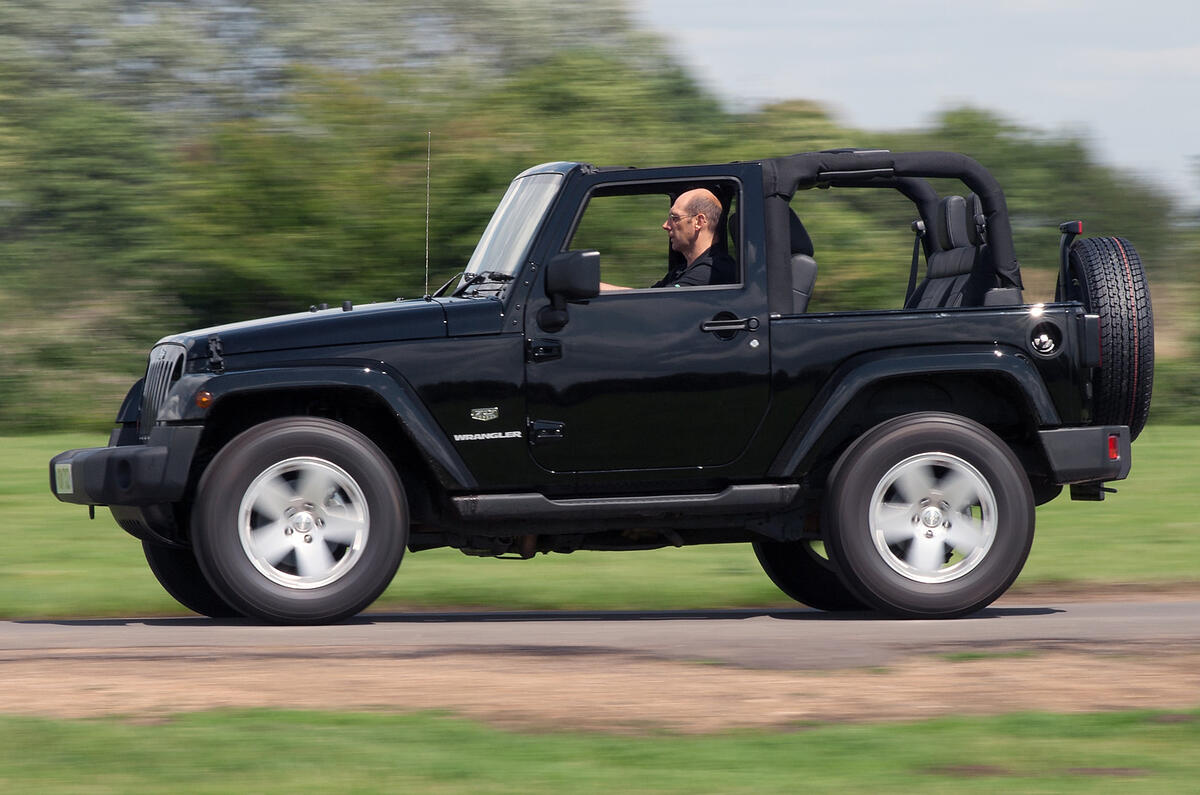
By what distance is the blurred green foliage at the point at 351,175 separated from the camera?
2130 centimetres

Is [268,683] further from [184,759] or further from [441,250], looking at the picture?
[441,250]

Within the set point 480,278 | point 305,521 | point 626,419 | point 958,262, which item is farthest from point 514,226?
point 958,262

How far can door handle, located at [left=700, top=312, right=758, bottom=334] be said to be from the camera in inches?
328

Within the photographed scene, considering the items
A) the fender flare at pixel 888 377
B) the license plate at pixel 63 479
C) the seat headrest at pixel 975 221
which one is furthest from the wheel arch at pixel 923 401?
the license plate at pixel 63 479

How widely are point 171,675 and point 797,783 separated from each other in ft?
8.61

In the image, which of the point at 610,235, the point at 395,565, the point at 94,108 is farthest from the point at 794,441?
the point at 94,108

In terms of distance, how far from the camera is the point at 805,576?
966cm

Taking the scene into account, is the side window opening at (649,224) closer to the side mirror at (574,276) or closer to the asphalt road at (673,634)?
the side mirror at (574,276)

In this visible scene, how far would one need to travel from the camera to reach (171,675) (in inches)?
261

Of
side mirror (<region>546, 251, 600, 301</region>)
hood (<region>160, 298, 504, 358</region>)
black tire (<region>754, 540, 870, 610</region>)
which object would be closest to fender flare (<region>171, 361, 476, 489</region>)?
hood (<region>160, 298, 504, 358</region>)

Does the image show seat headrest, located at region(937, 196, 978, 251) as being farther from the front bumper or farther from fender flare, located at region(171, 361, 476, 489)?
the front bumper

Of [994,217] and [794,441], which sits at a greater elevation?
[994,217]

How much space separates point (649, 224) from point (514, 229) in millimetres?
1288

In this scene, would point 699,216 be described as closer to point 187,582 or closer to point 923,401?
point 923,401
